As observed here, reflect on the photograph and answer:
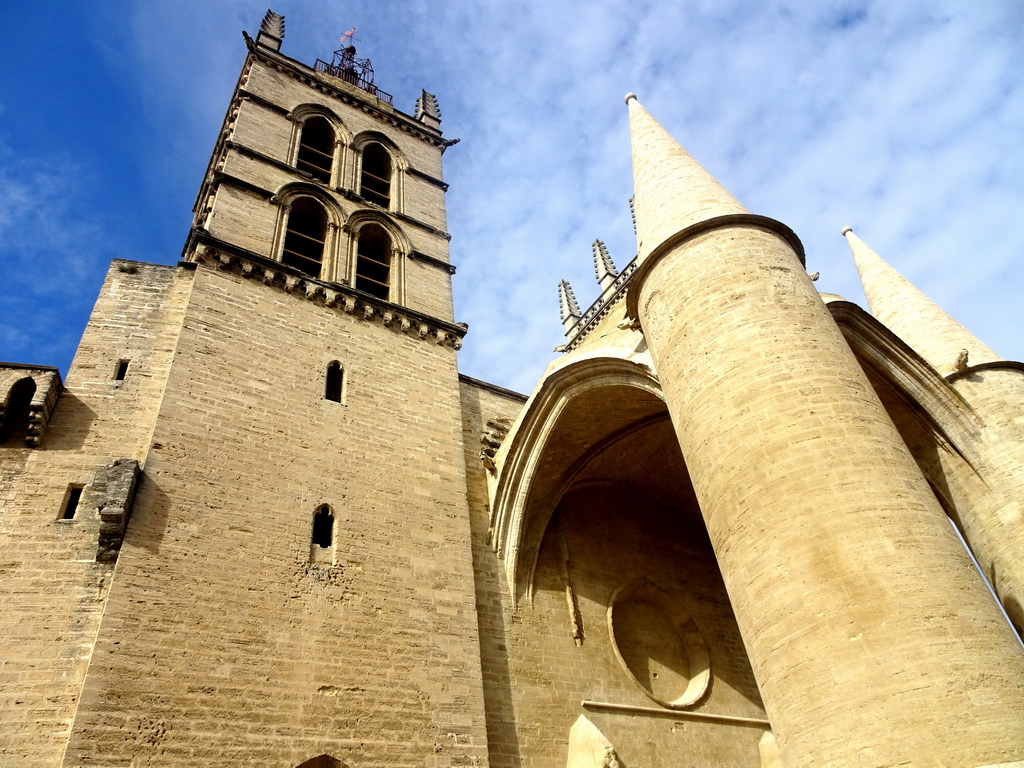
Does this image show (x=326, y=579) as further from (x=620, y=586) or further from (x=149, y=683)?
(x=620, y=586)

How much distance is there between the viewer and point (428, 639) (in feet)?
22.6

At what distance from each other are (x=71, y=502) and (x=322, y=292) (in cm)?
403

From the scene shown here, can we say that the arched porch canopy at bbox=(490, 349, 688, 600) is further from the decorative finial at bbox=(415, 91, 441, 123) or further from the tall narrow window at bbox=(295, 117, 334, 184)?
the decorative finial at bbox=(415, 91, 441, 123)

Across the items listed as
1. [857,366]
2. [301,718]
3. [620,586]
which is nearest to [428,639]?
[301,718]

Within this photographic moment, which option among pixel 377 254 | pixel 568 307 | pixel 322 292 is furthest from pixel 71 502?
pixel 568 307

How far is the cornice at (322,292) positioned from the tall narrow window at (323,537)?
123 inches

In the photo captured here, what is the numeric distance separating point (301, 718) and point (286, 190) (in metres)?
7.62

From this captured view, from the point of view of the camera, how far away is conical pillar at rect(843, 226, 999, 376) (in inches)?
313

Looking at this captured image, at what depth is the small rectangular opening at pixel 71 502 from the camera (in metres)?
6.18

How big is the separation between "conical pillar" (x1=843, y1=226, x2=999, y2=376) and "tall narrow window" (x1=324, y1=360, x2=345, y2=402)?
654 centimetres

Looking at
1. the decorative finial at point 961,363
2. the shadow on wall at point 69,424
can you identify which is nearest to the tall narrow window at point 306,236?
the shadow on wall at point 69,424

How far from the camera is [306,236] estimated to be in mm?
10508

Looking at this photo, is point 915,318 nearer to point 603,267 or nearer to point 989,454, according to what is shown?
point 989,454

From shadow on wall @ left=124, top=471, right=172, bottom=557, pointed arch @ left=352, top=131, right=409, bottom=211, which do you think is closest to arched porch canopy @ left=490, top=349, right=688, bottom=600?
shadow on wall @ left=124, top=471, right=172, bottom=557
